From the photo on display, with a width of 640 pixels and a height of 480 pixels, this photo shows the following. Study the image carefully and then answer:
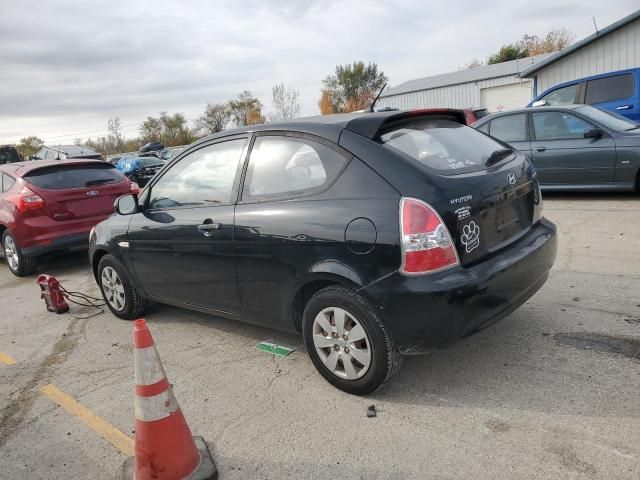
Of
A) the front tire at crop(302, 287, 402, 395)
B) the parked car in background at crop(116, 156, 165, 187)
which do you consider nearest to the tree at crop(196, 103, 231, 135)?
the parked car in background at crop(116, 156, 165, 187)

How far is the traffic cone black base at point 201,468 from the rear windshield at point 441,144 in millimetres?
1967

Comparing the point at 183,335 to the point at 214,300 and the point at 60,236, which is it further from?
the point at 60,236

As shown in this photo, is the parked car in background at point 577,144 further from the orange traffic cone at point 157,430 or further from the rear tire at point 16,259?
the rear tire at point 16,259

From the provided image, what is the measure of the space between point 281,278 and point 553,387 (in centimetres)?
174

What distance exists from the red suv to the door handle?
4196 millimetres

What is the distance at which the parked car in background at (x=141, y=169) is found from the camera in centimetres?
2119

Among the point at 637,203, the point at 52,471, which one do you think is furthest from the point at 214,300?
the point at 637,203

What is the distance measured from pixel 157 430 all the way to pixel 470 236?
1.91 meters

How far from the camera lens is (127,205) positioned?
4.59m

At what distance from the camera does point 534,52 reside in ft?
186

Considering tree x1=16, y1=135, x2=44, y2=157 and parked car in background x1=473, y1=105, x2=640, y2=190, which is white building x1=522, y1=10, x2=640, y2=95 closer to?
parked car in background x1=473, y1=105, x2=640, y2=190

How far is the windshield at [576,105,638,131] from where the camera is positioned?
7.91 m

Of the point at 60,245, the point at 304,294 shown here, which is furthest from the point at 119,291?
the point at 60,245

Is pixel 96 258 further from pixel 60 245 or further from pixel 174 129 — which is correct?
pixel 174 129
